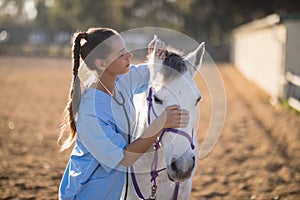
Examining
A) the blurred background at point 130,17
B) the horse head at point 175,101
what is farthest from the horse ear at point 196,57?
the blurred background at point 130,17

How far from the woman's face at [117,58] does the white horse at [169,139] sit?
0.85ft

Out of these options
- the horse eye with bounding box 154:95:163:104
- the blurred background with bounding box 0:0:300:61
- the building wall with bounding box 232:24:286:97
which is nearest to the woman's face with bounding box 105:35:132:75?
the horse eye with bounding box 154:95:163:104

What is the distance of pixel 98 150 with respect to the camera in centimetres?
193

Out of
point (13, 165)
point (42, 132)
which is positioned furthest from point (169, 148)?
point (42, 132)

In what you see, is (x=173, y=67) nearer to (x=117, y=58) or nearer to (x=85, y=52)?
(x=117, y=58)

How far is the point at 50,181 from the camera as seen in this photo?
4688mm

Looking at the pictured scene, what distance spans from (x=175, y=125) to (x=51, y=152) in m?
4.62

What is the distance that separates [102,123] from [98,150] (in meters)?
0.14

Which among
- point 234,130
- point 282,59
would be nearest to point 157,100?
point 234,130

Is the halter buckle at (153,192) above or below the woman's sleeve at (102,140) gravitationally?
below

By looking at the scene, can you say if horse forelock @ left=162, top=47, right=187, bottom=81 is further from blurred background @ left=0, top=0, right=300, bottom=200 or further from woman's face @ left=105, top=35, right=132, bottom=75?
blurred background @ left=0, top=0, right=300, bottom=200

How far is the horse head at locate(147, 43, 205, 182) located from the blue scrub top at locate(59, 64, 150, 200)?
206mm

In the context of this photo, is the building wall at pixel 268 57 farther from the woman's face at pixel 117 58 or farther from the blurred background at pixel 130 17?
the blurred background at pixel 130 17

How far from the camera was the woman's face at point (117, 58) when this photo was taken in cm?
202
